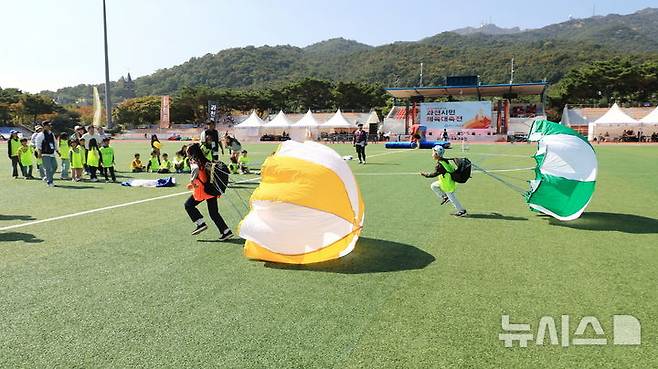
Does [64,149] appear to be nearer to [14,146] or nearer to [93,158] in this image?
[14,146]

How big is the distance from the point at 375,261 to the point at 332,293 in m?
1.42

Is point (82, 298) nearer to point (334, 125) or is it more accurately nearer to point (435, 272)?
point (435, 272)

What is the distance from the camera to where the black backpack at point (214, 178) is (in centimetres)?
782

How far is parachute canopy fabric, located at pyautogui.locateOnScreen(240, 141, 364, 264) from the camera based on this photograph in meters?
6.50

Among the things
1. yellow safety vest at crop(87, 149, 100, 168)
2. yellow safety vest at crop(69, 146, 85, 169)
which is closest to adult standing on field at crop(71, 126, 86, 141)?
yellow safety vest at crop(69, 146, 85, 169)

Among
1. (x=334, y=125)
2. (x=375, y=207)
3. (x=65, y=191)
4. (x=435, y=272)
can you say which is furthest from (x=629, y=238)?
(x=334, y=125)

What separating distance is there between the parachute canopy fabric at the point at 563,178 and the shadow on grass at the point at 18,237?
909cm

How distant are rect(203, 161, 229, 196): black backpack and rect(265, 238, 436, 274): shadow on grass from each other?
6.66 feet

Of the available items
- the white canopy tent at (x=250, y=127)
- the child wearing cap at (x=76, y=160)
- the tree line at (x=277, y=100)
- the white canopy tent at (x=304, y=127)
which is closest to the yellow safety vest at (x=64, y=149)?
the child wearing cap at (x=76, y=160)

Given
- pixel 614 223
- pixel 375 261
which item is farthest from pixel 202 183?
pixel 614 223

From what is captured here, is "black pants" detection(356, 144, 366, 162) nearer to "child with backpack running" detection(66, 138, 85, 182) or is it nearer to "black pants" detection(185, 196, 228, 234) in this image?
"child with backpack running" detection(66, 138, 85, 182)

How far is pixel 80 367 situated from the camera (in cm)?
374

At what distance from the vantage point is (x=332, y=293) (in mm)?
5422

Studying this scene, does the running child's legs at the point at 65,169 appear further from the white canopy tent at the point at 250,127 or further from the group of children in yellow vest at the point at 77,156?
the white canopy tent at the point at 250,127
